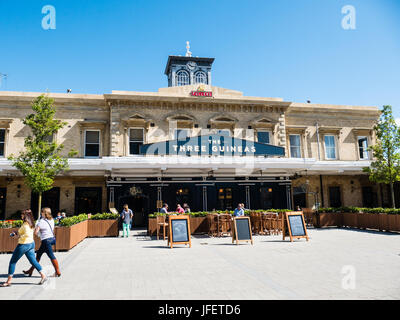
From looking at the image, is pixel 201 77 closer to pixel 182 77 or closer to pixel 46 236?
pixel 182 77

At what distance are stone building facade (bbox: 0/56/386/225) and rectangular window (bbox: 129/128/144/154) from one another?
0.06m

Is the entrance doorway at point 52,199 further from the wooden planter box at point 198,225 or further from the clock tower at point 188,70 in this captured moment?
the clock tower at point 188,70

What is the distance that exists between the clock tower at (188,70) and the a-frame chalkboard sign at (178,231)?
39.3 meters

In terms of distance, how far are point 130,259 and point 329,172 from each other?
1580 centimetres

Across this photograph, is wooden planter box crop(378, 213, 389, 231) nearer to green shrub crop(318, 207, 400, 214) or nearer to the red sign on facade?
green shrub crop(318, 207, 400, 214)

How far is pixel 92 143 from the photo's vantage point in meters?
18.9

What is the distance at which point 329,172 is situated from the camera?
20.0 meters

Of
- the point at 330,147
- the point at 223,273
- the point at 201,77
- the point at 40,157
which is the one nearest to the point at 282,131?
the point at 330,147

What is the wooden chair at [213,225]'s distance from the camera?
45.3 feet

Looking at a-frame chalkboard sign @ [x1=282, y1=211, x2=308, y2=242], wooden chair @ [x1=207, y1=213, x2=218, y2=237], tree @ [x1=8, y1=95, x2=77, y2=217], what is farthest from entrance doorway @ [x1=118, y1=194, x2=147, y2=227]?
a-frame chalkboard sign @ [x1=282, y1=211, x2=308, y2=242]

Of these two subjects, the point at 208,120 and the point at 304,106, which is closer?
the point at 208,120

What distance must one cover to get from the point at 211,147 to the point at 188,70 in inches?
1334
